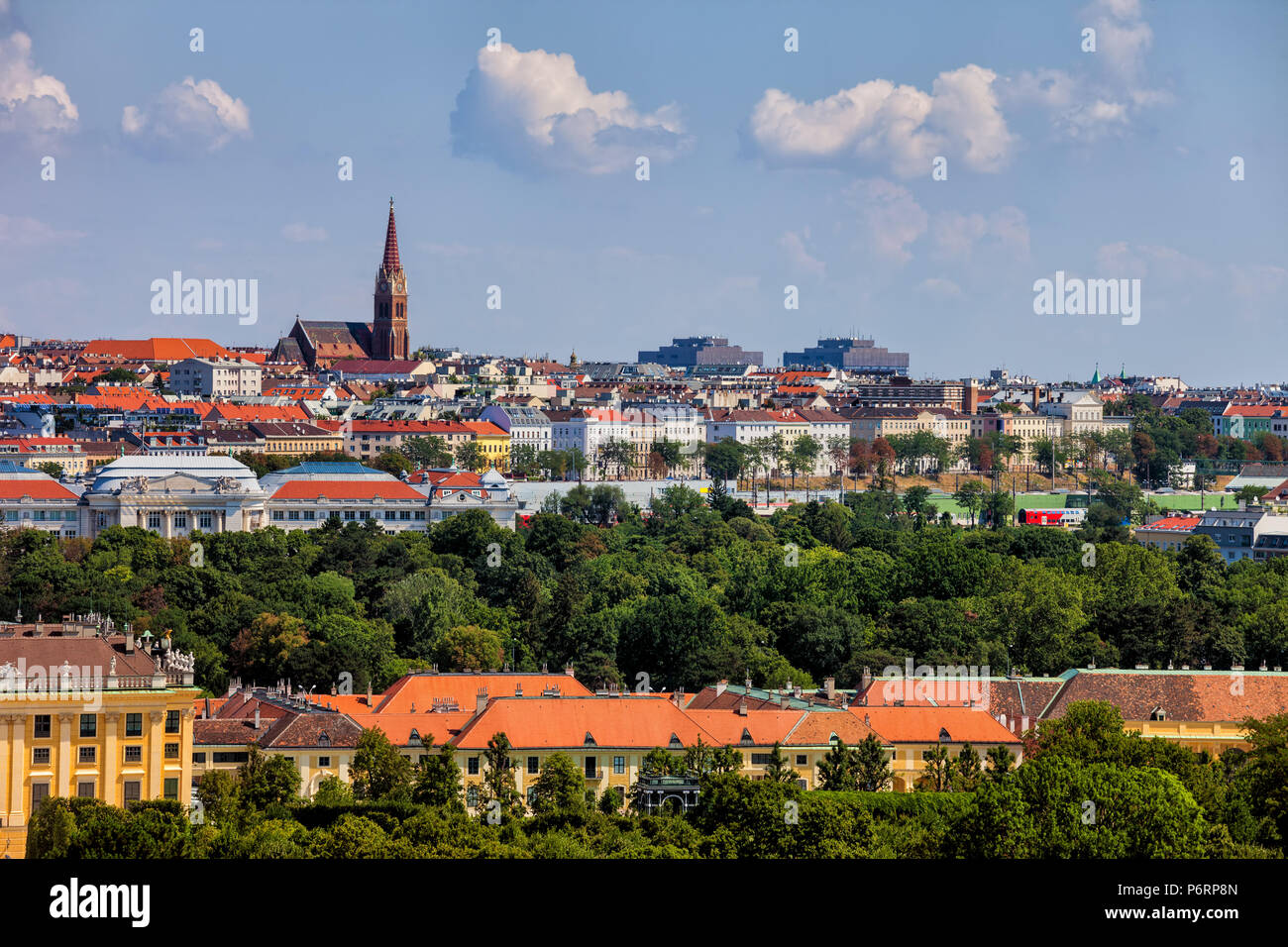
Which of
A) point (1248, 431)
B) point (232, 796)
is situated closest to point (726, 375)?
point (1248, 431)

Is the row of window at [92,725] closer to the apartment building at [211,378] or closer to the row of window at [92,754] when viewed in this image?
the row of window at [92,754]

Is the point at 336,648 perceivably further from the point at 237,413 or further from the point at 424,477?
the point at 237,413

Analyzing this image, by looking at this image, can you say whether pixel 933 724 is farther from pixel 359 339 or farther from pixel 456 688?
pixel 359 339

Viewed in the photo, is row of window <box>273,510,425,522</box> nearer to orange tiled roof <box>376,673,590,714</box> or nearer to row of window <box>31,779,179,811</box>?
orange tiled roof <box>376,673,590,714</box>

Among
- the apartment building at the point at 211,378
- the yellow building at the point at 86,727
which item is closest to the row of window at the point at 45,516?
the yellow building at the point at 86,727

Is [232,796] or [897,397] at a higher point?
[897,397]

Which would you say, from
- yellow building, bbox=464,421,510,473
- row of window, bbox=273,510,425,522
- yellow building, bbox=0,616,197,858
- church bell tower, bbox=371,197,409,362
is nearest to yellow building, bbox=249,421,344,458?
yellow building, bbox=464,421,510,473
